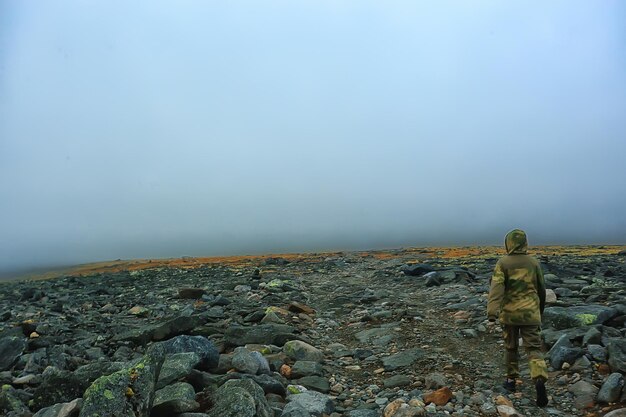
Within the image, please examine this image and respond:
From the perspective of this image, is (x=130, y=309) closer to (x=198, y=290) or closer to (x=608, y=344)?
(x=198, y=290)

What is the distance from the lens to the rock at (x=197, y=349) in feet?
27.7

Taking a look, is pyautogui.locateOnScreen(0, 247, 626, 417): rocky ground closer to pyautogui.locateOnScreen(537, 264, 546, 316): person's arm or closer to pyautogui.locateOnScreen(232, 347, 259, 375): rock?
pyautogui.locateOnScreen(232, 347, 259, 375): rock

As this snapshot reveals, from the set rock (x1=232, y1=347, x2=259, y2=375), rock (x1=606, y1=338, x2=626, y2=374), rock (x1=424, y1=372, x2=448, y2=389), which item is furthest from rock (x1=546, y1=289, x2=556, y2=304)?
rock (x1=232, y1=347, x2=259, y2=375)

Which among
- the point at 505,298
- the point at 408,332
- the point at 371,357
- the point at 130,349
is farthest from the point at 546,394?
the point at 130,349

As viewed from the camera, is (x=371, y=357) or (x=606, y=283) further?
(x=606, y=283)

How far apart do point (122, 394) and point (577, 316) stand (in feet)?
34.2

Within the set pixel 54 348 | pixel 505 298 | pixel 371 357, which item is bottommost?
pixel 371 357

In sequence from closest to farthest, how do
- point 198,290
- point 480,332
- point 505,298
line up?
1. point 505,298
2. point 480,332
3. point 198,290

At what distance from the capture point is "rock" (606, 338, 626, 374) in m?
7.58

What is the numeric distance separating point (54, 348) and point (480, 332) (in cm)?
1101

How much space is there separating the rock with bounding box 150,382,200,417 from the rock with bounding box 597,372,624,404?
253 inches

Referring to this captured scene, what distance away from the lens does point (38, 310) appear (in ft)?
63.7

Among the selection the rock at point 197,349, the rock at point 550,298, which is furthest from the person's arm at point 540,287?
the rock at point 197,349

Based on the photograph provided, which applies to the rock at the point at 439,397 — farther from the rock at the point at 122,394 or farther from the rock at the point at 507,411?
the rock at the point at 122,394
